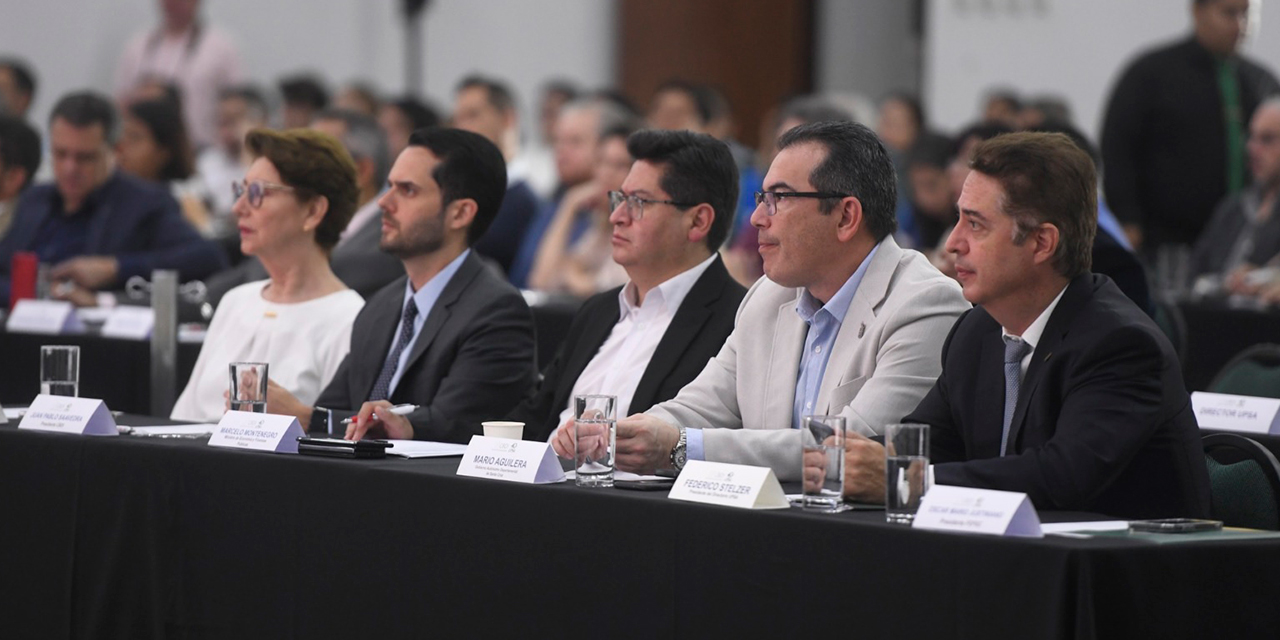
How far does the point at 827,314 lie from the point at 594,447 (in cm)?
69

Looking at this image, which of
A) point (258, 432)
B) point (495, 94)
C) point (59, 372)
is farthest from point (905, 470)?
point (495, 94)

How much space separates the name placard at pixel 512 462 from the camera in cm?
258

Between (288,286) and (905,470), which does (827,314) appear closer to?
Result: (905,470)

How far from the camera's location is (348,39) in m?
11.2

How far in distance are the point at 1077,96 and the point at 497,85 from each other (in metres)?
3.64

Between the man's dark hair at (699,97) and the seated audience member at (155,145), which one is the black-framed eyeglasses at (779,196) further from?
the man's dark hair at (699,97)

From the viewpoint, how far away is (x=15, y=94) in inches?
348

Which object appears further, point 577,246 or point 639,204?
point 577,246

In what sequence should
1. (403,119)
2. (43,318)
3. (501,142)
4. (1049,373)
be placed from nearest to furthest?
1. (1049,373)
2. (43,318)
3. (501,142)
4. (403,119)

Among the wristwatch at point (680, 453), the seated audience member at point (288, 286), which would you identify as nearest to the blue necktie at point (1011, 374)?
the wristwatch at point (680, 453)

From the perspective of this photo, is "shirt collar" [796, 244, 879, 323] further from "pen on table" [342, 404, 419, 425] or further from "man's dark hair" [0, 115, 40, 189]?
"man's dark hair" [0, 115, 40, 189]

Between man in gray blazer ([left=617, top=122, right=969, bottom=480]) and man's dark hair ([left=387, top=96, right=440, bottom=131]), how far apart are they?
16.5 feet

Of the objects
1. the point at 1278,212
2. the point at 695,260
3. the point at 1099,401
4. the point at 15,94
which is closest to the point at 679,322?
the point at 695,260

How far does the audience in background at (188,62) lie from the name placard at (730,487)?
8.16 m
